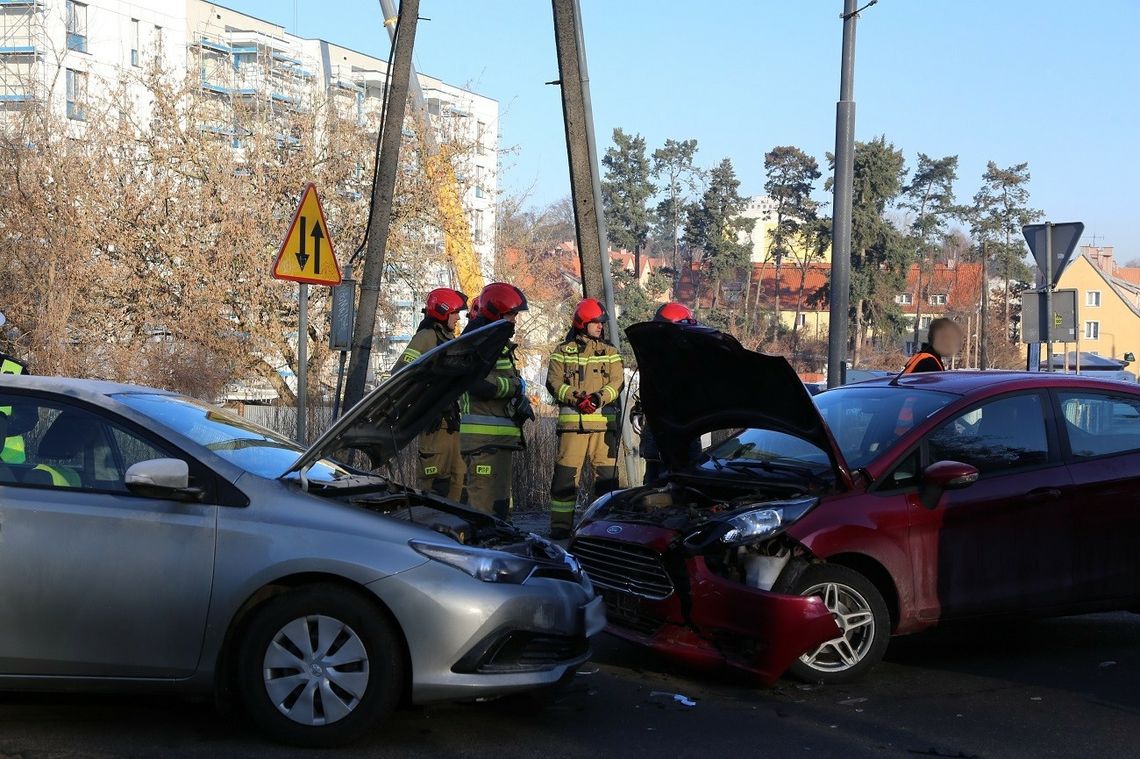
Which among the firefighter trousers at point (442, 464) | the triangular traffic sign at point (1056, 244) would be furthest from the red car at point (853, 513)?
the triangular traffic sign at point (1056, 244)

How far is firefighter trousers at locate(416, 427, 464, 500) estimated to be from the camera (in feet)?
30.8

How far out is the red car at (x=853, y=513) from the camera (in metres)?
6.13

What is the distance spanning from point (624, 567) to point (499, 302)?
284cm

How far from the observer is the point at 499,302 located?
882 centimetres

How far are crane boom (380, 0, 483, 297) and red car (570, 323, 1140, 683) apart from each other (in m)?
11.6

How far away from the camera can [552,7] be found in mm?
12242

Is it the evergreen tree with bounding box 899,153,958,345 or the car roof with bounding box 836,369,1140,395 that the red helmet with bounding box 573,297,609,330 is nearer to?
the car roof with bounding box 836,369,1140,395

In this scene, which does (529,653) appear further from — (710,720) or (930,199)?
(930,199)

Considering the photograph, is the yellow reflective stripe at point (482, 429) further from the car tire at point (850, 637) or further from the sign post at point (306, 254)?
the car tire at point (850, 637)

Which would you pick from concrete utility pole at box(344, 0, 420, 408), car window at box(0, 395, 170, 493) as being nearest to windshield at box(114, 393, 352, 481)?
car window at box(0, 395, 170, 493)

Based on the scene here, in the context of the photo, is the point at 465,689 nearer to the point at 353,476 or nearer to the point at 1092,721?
the point at 353,476

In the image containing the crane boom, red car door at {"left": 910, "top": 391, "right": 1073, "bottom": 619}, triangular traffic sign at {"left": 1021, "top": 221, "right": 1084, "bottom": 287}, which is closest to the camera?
red car door at {"left": 910, "top": 391, "right": 1073, "bottom": 619}

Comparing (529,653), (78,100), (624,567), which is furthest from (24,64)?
(529,653)

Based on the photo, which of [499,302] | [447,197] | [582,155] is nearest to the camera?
[499,302]
